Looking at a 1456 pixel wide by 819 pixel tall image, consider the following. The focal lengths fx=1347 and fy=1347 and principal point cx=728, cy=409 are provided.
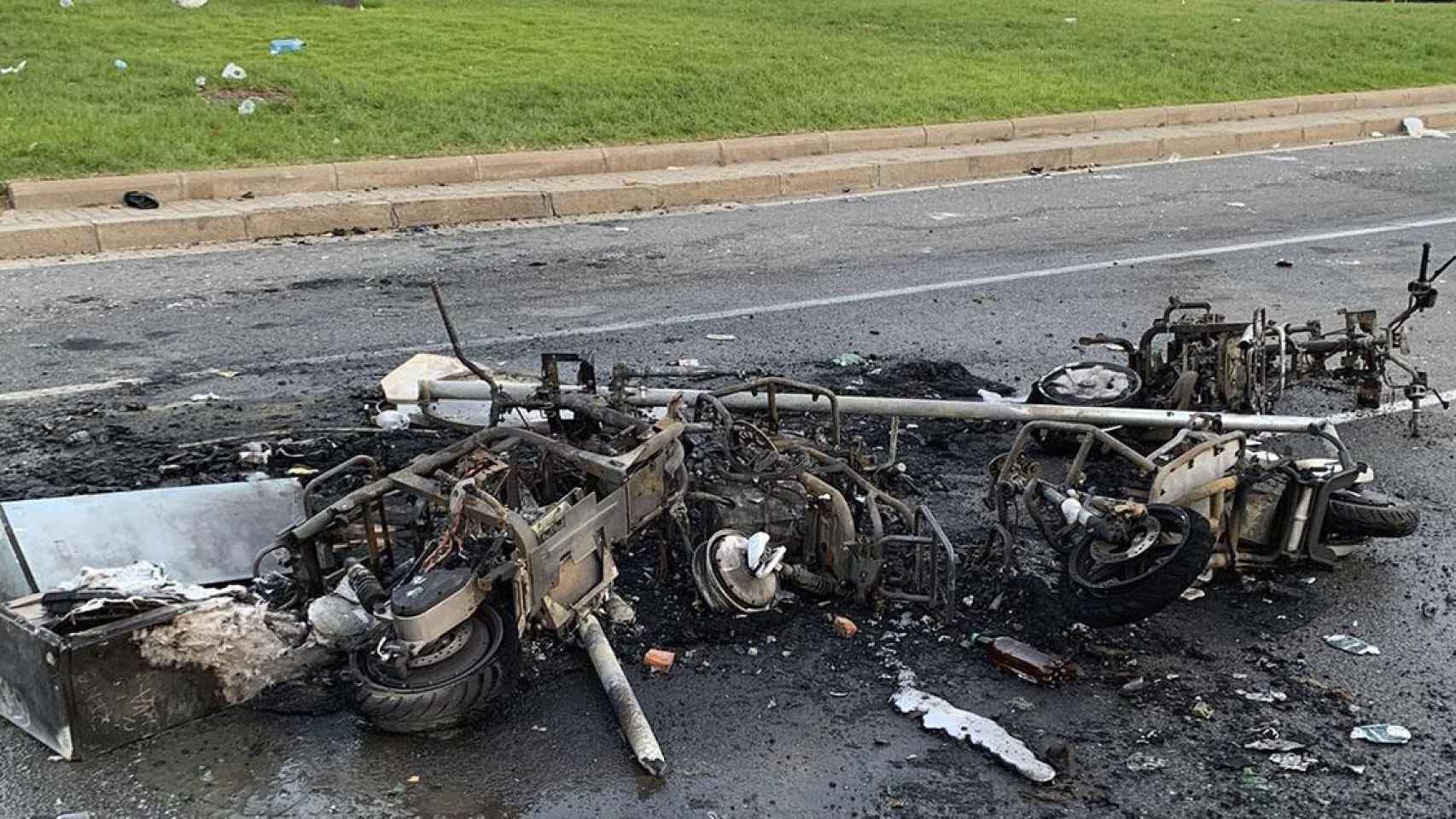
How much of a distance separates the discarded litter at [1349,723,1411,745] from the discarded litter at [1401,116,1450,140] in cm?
1404

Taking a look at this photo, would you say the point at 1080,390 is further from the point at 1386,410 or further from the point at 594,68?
the point at 594,68

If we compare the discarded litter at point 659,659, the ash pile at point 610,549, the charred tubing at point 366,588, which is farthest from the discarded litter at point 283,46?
the discarded litter at point 659,659

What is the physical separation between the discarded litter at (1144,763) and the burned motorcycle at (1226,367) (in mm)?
2211

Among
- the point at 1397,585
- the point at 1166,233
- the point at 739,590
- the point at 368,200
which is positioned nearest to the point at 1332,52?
the point at 1166,233

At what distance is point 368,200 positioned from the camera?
1066 centimetres

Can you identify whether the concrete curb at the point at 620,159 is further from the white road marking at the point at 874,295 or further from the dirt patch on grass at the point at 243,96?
the white road marking at the point at 874,295

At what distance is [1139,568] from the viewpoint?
13.3 feet

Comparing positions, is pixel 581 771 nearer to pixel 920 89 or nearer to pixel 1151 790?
pixel 1151 790

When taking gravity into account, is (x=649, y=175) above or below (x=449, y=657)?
above

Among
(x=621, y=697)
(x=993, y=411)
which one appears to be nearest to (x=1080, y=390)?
(x=993, y=411)

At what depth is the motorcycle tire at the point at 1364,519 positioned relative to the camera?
453 cm

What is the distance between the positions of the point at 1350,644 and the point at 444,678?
2.78 meters

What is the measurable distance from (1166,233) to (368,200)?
6.27 metres

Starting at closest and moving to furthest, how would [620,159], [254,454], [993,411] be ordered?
[993,411] < [254,454] < [620,159]
